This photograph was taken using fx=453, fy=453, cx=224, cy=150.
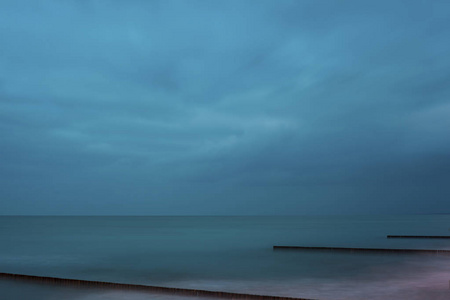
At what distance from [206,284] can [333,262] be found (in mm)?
11510

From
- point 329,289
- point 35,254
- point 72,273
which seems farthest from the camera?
point 35,254

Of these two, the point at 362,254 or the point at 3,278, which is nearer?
the point at 3,278

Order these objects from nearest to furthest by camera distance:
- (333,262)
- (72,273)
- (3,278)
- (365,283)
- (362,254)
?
(365,283)
(3,278)
(72,273)
(333,262)
(362,254)

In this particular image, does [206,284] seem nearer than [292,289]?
No

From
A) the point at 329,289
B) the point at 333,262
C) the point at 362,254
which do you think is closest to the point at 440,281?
the point at 329,289

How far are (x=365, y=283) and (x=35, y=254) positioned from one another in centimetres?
3158

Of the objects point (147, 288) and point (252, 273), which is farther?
point (252, 273)

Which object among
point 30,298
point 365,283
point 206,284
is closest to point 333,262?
point 365,283

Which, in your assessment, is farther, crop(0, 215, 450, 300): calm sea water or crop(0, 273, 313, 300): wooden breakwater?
crop(0, 215, 450, 300): calm sea water

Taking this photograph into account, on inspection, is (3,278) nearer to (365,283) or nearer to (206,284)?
(206,284)

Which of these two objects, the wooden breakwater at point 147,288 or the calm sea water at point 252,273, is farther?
the calm sea water at point 252,273

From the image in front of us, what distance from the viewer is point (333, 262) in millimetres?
30266

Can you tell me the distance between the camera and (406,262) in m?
29.0

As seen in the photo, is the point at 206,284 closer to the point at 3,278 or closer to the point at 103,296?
the point at 103,296
